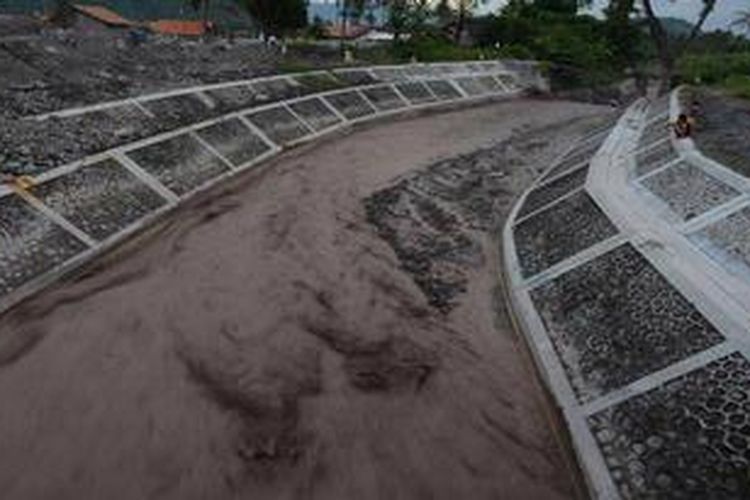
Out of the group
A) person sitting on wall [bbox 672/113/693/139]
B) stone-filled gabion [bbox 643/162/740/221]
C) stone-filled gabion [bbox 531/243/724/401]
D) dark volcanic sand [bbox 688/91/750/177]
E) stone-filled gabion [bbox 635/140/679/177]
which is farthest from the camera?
person sitting on wall [bbox 672/113/693/139]

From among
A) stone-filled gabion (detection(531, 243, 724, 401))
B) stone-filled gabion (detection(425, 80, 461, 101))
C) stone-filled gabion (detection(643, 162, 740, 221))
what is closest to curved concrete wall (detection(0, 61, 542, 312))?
stone-filled gabion (detection(425, 80, 461, 101))

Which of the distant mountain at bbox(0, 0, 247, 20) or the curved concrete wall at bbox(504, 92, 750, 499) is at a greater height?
the curved concrete wall at bbox(504, 92, 750, 499)

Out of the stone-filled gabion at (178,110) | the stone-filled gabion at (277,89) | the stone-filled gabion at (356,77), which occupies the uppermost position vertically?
the stone-filled gabion at (178,110)

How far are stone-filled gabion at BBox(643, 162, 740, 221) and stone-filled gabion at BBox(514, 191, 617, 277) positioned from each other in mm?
1496

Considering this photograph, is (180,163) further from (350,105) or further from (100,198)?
(350,105)

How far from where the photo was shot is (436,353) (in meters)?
14.2

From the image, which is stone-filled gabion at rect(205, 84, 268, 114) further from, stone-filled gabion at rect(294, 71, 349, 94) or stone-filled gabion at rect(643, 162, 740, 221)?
stone-filled gabion at rect(643, 162, 740, 221)

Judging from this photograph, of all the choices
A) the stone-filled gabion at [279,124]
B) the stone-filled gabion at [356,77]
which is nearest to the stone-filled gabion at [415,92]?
the stone-filled gabion at [356,77]

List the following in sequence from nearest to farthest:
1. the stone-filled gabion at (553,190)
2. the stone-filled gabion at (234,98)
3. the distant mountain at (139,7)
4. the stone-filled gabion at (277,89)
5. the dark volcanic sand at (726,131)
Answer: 1. the dark volcanic sand at (726,131)
2. the stone-filled gabion at (553,190)
3. the stone-filled gabion at (234,98)
4. the stone-filled gabion at (277,89)
5. the distant mountain at (139,7)

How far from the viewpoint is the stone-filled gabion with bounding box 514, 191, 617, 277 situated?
17.4 metres

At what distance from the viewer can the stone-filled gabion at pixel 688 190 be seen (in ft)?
56.5

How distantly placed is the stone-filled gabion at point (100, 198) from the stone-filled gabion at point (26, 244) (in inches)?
24.6

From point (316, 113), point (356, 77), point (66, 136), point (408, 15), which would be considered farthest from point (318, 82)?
point (408, 15)

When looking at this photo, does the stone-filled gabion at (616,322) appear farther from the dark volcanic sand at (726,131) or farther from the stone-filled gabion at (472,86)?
the stone-filled gabion at (472,86)
